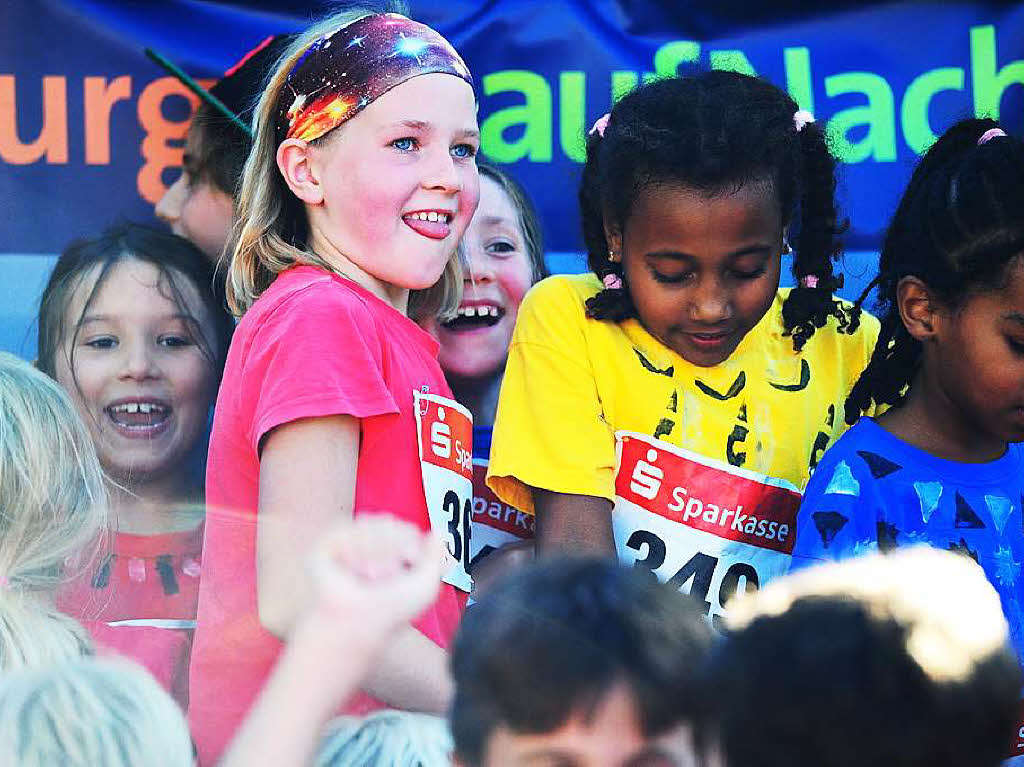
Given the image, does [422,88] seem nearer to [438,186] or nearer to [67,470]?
[438,186]

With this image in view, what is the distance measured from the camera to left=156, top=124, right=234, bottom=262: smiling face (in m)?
2.85

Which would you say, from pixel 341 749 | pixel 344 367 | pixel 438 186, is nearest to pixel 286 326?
pixel 344 367

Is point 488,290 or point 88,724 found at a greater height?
point 488,290

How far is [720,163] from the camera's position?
7.34 feet

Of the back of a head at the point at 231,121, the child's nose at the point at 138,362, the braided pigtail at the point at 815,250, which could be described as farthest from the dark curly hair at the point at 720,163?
the child's nose at the point at 138,362

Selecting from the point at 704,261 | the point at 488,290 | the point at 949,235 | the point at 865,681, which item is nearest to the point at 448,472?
the point at 704,261

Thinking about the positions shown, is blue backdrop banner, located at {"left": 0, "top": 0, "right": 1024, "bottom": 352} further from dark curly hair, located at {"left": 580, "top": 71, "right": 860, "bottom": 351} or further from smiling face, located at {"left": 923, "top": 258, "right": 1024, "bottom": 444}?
smiling face, located at {"left": 923, "top": 258, "right": 1024, "bottom": 444}

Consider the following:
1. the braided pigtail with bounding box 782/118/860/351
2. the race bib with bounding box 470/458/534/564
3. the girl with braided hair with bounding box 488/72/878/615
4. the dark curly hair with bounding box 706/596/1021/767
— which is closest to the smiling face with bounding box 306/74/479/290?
the girl with braided hair with bounding box 488/72/878/615

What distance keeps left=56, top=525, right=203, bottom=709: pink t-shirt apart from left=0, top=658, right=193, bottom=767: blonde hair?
2.18ft

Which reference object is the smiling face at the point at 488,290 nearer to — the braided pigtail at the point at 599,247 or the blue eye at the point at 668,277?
the braided pigtail at the point at 599,247

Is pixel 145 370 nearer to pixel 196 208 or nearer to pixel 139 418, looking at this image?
pixel 139 418

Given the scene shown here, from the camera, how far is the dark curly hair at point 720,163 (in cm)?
227

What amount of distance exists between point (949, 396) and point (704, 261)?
430mm

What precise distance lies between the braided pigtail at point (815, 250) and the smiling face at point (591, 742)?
3.86ft
